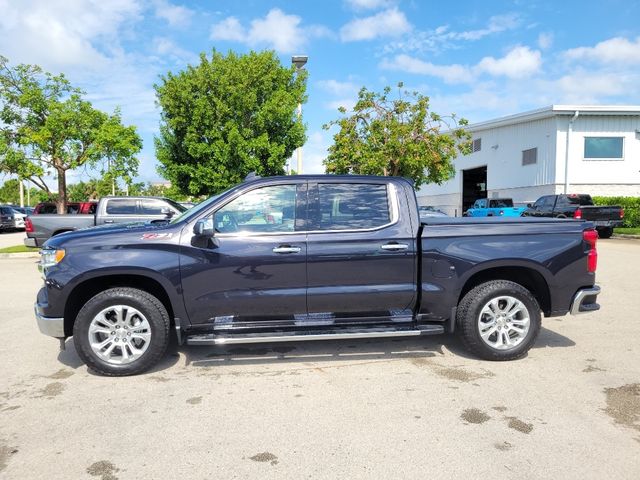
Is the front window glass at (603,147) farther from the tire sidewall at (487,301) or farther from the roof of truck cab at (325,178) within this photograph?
the roof of truck cab at (325,178)

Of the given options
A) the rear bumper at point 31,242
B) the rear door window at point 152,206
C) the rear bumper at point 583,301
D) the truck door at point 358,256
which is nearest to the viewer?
the truck door at point 358,256

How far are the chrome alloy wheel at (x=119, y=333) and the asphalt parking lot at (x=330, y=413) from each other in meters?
0.26

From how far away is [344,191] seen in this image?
16.2 ft

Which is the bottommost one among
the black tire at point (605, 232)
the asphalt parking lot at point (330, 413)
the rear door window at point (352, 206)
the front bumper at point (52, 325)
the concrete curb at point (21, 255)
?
the asphalt parking lot at point (330, 413)

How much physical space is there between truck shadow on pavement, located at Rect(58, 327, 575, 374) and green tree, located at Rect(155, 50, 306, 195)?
14201mm

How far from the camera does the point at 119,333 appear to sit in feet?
14.9

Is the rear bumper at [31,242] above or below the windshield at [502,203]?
below

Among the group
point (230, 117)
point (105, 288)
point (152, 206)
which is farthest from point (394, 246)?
point (230, 117)

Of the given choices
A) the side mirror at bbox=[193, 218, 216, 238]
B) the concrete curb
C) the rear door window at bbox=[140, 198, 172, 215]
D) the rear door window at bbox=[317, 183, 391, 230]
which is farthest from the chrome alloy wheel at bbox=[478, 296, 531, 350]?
the concrete curb

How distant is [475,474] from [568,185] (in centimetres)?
2829

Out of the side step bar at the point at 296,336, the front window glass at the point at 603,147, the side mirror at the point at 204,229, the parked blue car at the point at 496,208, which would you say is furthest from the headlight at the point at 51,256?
the front window glass at the point at 603,147

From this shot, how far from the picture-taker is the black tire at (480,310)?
484 centimetres

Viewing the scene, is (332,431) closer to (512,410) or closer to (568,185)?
(512,410)

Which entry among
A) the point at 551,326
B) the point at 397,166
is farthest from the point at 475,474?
the point at 397,166
